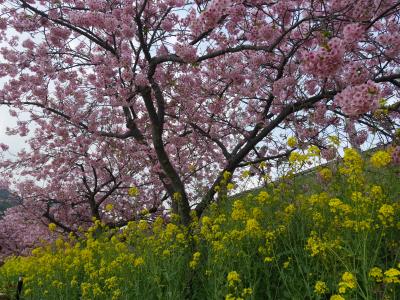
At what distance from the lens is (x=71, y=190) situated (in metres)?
15.9

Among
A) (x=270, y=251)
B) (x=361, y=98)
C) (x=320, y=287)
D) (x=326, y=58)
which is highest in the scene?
(x=326, y=58)

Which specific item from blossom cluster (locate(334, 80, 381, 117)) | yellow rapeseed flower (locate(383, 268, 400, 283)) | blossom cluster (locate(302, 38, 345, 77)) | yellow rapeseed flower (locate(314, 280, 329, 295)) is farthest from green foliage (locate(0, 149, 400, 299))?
blossom cluster (locate(302, 38, 345, 77))

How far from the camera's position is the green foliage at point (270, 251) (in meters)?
4.59

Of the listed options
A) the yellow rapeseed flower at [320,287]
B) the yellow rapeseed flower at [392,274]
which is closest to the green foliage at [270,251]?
the yellow rapeseed flower at [320,287]

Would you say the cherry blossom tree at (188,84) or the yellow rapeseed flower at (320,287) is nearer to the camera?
the yellow rapeseed flower at (320,287)

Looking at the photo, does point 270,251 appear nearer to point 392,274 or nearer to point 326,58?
point 326,58

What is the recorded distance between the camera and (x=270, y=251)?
5730 millimetres

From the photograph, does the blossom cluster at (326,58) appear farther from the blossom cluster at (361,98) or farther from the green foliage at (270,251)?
the green foliage at (270,251)

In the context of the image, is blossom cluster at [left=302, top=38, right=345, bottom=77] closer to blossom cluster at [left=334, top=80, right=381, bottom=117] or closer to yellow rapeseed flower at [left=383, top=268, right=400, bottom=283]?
blossom cluster at [left=334, top=80, right=381, bottom=117]

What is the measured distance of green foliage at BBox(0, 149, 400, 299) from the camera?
4.59 m

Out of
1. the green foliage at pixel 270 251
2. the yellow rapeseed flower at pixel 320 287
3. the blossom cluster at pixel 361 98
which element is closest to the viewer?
the yellow rapeseed flower at pixel 320 287

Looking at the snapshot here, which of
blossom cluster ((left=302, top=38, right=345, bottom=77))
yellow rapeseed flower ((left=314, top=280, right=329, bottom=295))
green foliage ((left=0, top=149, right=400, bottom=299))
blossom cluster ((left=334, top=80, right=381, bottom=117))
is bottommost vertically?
yellow rapeseed flower ((left=314, top=280, right=329, bottom=295))

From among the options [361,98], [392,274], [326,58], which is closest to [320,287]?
[392,274]

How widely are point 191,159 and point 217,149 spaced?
3.18ft
